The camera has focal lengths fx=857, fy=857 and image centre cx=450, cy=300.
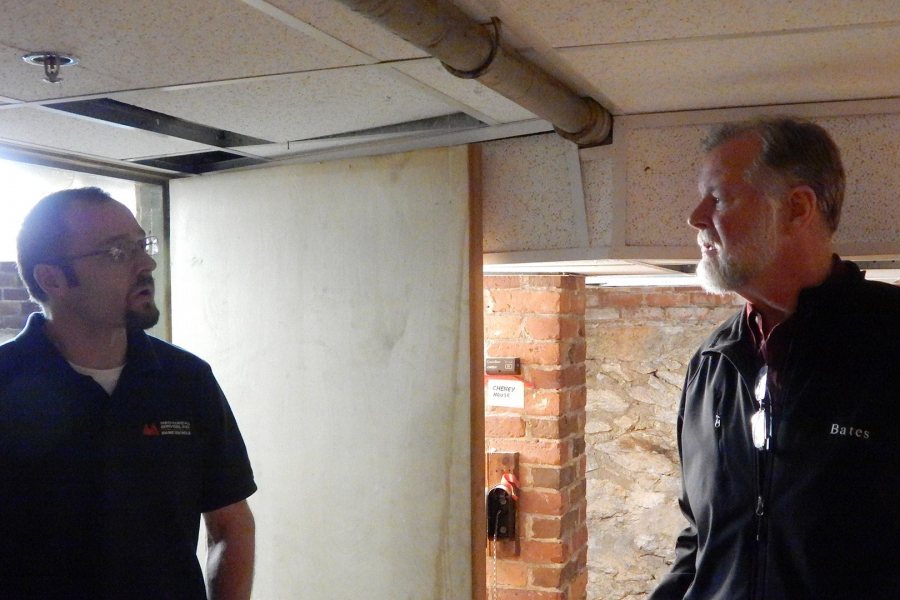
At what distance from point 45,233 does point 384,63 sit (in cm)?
86

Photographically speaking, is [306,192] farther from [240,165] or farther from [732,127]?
[732,127]

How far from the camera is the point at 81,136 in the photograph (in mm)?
1885

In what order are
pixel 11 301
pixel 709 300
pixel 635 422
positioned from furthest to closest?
1. pixel 635 422
2. pixel 709 300
3. pixel 11 301

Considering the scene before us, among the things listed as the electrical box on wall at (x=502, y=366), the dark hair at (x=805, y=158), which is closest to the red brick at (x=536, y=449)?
the electrical box on wall at (x=502, y=366)

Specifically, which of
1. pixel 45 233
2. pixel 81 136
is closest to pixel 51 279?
pixel 45 233

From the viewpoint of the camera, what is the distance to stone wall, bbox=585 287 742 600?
470 cm

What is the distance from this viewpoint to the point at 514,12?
1162mm

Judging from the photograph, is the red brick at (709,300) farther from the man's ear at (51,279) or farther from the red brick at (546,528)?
the man's ear at (51,279)

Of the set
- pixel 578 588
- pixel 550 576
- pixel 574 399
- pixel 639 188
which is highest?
pixel 639 188

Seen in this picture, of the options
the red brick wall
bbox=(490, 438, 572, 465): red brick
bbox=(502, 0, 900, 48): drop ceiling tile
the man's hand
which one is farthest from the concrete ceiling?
the red brick wall

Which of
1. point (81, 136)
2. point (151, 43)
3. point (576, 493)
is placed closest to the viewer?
point (151, 43)

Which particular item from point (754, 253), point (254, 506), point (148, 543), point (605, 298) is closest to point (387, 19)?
point (754, 253)

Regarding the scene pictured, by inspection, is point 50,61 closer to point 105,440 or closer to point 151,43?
point 151,43

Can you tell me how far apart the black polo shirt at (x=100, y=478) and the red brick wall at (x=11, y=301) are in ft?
6.02
